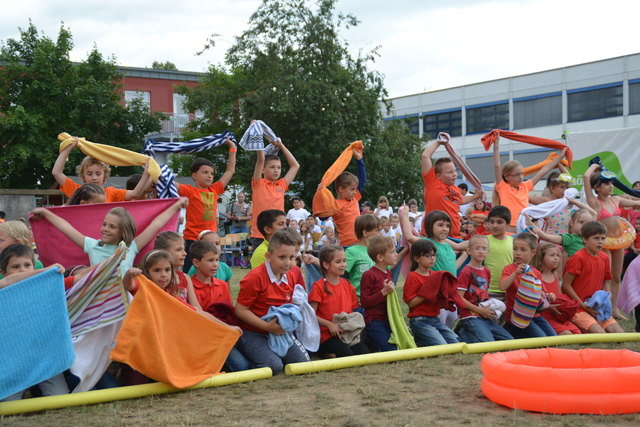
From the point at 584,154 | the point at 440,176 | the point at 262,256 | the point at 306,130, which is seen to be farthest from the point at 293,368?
the point at 306,130

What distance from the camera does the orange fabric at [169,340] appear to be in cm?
492

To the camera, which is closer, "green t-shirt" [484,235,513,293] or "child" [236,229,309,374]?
"child" [236,229,309,374]

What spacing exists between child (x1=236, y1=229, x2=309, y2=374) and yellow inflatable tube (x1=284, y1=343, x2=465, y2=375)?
0.20 metres

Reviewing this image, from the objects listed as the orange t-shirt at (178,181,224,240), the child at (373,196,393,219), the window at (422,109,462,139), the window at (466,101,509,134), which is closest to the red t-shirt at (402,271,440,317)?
the orange t-shirt at (178,181,224,240)

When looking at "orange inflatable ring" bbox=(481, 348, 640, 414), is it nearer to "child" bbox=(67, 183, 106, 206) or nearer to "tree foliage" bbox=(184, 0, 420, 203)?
"child" bbox=(67, 183, 106, 206)

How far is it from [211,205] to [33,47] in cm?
2678

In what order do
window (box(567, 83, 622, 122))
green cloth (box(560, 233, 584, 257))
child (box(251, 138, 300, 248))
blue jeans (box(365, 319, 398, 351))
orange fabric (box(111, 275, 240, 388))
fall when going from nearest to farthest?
orange fabric (box(111, 275, 240, 388)) < blue jeans (box(365, 319, 398, 351)) < green cloth (box(560, 233, 584, 257)) < child (box(251, 138, 300, 248)) < window (box(567, 83, 622, 122))

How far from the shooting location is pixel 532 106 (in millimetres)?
42594

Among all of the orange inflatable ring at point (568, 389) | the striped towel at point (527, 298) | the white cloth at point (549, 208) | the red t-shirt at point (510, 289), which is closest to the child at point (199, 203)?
the red t-shirt at point (510, 289)

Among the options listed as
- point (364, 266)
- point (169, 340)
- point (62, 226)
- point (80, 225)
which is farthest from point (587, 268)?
point (62, 226)

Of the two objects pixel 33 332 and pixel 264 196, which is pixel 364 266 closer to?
pixel 264 196

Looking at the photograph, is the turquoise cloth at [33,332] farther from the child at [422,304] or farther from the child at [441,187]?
the child at [441,187]

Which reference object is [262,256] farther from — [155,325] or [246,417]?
[246,417]

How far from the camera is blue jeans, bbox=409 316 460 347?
261 inches
